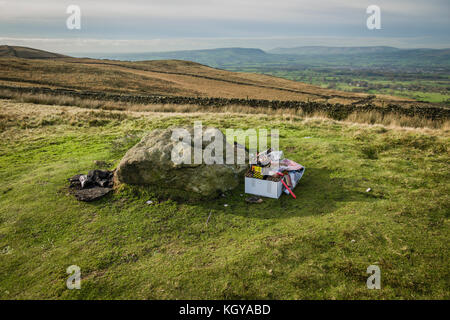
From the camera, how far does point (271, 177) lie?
9156 mm

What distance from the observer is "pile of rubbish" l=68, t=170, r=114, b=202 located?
30.1ft

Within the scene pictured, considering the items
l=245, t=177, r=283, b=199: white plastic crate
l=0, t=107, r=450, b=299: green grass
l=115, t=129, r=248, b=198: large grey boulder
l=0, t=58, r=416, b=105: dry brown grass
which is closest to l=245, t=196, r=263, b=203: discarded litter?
l=0, t=107, r=450, b=299: green grass

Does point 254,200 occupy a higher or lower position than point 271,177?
lower

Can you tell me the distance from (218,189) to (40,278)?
5.21 m

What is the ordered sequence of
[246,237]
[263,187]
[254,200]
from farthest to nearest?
[263,187]
[254,200]
[246,237]

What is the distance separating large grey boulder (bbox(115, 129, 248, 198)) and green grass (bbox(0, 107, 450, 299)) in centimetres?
48

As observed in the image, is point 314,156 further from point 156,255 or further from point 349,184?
point 156,255

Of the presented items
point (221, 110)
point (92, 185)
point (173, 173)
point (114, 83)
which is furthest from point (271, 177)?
point (114, 83)

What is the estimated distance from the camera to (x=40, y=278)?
5980 millimetres

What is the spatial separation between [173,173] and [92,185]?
Result: 310cm

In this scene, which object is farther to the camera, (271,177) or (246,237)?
(271,177)

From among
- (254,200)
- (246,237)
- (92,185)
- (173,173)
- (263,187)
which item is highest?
(173,173)

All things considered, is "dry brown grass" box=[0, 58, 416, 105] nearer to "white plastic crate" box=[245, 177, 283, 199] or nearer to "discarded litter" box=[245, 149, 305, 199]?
"discarded litter" box=[245, 149, 305, 199]

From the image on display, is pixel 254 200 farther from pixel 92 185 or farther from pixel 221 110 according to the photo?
pixel 221 110
